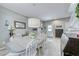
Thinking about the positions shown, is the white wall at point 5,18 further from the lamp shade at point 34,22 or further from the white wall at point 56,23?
the white wall at point 56,23

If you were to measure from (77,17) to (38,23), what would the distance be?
0.62 m

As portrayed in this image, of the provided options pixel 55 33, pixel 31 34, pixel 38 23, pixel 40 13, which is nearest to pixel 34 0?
pixel 40 13

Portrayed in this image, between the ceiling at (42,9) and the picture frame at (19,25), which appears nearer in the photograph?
the ceiling at (42,9)

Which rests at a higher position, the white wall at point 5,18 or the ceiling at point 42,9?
the ceiling at point 42,9

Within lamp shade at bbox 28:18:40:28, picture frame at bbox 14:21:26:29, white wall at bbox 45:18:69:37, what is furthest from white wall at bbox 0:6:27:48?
white wall at bbox 45:18:69:37

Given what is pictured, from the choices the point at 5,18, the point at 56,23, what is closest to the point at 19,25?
the point at 5,18

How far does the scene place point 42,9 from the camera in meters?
1.59

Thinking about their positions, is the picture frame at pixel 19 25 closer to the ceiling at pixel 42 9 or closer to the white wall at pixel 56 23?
the ceiling at pixel 42 9

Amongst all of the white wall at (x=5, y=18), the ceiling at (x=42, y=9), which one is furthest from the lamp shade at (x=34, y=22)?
the white wall at (x=5, y=18)

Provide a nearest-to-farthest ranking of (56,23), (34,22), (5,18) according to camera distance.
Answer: (5,18) → (34,22) → (56,23)

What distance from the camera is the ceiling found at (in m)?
1.45

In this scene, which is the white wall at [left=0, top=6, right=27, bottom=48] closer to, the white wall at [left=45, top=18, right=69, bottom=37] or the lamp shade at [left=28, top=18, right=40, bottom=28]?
the lamp shade at [left=28, top=18, right=40, bottom=28]

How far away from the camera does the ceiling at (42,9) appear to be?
1449 mm

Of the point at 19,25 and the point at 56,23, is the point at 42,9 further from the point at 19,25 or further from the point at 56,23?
the point at 19,25
